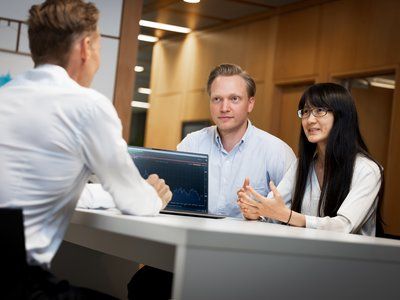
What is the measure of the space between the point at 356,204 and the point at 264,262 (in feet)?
3.43

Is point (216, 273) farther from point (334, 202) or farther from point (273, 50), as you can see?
point (273, 50)

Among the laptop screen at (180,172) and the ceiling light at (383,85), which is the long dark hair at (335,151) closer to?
the laptop screen at (180,172)

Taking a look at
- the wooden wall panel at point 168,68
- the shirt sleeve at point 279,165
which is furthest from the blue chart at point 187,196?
the wooden wall panel at point 168,68

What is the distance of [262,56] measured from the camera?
852cm

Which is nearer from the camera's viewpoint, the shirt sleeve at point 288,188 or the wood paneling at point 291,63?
the shirt sleeve at point 288,188

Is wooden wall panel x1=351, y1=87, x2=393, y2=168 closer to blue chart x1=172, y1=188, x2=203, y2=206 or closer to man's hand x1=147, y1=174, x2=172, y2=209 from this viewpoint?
blue chart x1=172, y1=188, x2=203, y2=206

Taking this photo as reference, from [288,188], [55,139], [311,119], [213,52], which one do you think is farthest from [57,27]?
[213,52]

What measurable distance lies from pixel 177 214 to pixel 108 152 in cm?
85

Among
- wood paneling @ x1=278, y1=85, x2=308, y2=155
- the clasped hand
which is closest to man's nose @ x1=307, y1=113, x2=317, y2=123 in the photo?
the clasped hand

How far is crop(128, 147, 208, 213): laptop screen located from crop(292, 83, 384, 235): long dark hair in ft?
1.34

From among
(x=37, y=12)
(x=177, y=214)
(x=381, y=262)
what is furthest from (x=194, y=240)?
(x=177, y=214)

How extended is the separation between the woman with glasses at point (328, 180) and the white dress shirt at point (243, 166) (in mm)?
344

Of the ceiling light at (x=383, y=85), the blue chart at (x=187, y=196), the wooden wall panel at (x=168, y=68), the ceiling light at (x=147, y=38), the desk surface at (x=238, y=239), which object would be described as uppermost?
the ceiling light at (x=147, y=38)

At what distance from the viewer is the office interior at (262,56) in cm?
589
